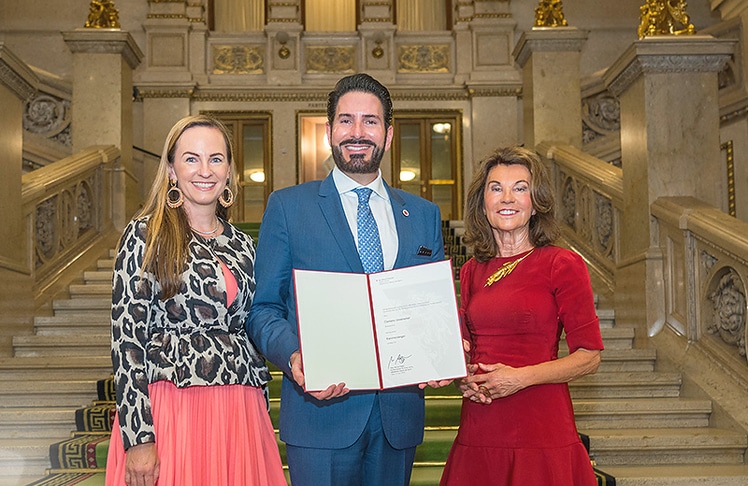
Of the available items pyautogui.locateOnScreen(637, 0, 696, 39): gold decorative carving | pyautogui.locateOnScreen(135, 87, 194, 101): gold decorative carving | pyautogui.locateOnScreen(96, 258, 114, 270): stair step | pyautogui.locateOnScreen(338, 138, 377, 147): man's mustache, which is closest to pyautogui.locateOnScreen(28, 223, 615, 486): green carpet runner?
pyautogui.locateOnScreen(338, 138, 377, 147): man's mustache

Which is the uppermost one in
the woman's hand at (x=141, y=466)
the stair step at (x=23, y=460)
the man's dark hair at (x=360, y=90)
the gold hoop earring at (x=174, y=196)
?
the man's dark hair at (x=360, y=90)

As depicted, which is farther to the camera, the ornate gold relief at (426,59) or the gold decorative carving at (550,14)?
the ornate gold relief at (426,59)

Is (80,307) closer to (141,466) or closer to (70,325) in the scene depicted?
(70,325)

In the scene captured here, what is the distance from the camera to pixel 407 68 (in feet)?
51.4

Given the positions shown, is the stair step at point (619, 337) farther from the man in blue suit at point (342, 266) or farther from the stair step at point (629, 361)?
the man in blue suit at point (342, 266)

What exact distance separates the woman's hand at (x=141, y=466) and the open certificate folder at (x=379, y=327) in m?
0.59

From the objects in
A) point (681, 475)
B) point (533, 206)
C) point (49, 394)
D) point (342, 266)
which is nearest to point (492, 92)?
point (49, 394)

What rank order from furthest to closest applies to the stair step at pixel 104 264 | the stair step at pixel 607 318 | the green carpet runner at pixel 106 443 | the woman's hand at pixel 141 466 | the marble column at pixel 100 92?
the marble column at pixel 100 92, the stair step at pixel 104 264, the stair step at pixel 607 318, the green carpet runner at pixel 106 443, the woman's hand at pixel 141 466

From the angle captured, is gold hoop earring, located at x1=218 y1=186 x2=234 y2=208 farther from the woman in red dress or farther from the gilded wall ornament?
the gilded wall ornament

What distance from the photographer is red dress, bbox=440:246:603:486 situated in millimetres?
2932

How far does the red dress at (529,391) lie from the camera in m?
2.93

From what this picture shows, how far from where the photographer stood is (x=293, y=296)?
288cm

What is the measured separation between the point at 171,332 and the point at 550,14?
25.5ft

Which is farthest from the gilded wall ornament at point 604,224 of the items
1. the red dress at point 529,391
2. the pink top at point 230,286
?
the pink top at point 230,286
